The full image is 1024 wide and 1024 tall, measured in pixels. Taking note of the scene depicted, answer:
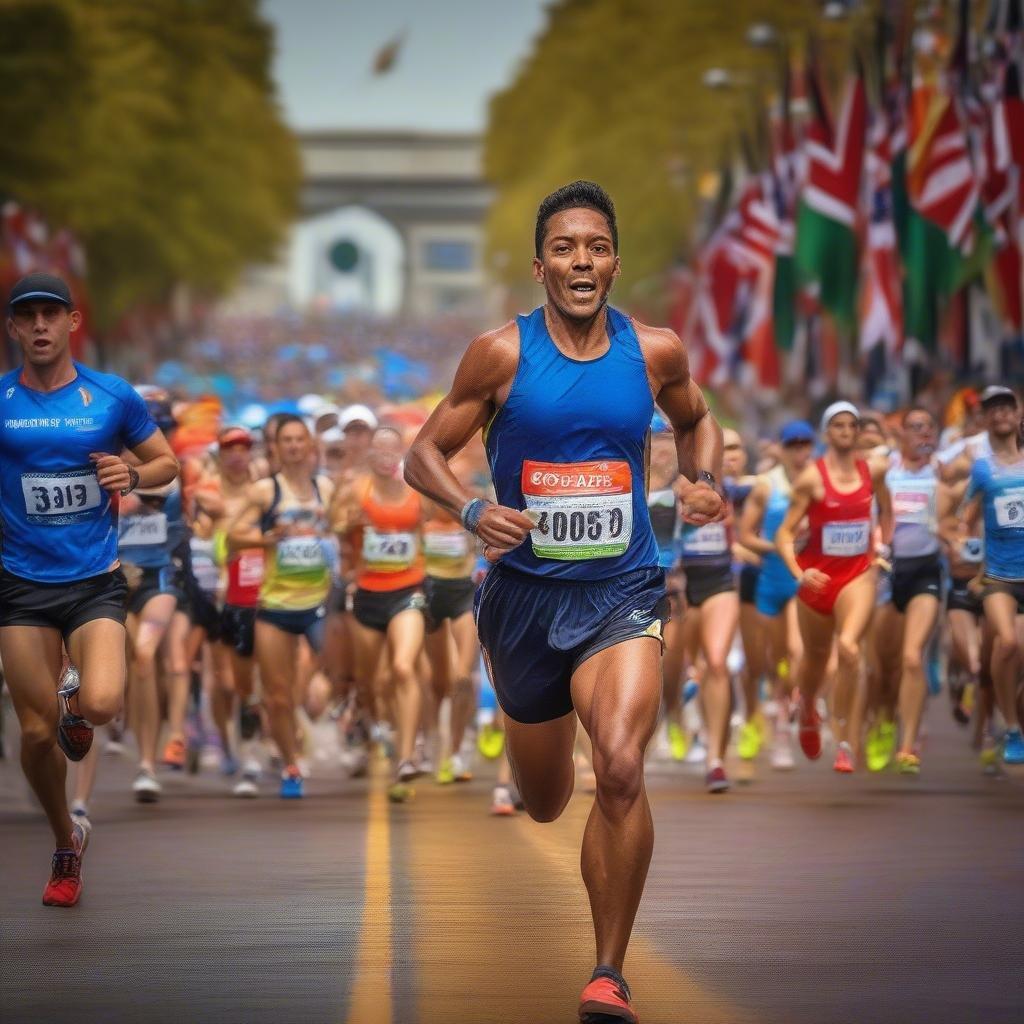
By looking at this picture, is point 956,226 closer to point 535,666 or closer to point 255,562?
point 255,562

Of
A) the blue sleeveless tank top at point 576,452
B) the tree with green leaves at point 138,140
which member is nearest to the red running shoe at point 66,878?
the blue sleeveless tank top at point 576,452

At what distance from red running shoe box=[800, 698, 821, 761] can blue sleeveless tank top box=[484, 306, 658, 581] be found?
7902mm

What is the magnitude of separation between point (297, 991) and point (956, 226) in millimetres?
24198

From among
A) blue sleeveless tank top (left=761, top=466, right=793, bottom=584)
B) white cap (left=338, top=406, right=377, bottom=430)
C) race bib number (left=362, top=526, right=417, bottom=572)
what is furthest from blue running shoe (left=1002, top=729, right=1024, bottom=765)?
white cap (left=338, top=406, right=377, bottom=430)

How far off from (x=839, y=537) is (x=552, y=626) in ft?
25.8

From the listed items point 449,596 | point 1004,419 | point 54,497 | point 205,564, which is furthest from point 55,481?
point 205,564

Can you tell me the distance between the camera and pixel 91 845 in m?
12.4

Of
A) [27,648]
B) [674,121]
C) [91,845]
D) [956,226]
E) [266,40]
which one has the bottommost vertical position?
[91,845]

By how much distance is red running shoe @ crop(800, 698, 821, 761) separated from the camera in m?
16.1

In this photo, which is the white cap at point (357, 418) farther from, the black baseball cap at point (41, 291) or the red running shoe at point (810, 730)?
the black baseball cap at point (41, 291)

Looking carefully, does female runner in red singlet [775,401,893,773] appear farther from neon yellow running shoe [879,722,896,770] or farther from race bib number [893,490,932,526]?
race bib number [893,490,932,526]

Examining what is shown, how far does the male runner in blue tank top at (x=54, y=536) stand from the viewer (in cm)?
1009

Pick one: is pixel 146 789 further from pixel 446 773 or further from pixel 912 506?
pixel 912 506

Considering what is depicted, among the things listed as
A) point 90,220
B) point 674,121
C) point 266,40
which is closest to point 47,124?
point 90,220
